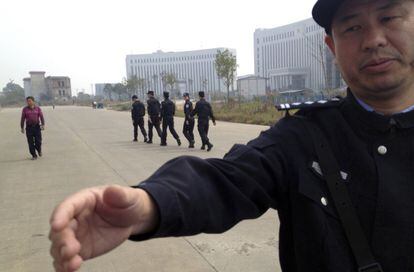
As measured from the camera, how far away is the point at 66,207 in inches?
32.7

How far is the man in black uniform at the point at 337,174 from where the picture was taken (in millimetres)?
1153

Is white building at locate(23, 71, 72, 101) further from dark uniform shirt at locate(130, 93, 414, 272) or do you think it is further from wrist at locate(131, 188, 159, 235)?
wrist at locate(131, 188, 159, 235)

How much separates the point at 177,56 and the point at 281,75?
33.4m

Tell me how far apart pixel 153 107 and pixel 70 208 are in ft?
40.0

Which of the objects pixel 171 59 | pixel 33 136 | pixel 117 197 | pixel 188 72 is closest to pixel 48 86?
pixel 171 59

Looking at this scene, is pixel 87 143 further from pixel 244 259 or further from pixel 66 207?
pixel 66 207

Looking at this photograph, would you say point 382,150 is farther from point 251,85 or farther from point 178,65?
point 178,65

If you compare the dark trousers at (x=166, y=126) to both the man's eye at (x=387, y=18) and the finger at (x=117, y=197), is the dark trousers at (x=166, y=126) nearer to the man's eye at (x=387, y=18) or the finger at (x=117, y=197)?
the man's eye at (x=387, y=18)

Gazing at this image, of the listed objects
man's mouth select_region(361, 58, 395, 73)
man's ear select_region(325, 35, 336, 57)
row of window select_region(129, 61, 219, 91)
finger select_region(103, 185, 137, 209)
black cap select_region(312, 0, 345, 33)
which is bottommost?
finger select_region(103, 185, 137, 209)

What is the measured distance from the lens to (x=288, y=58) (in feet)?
300

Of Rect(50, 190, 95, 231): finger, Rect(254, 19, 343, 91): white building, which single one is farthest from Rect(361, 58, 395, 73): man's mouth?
Rect(254, 19, 343, 91): white building

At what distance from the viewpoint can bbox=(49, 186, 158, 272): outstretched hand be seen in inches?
31.5

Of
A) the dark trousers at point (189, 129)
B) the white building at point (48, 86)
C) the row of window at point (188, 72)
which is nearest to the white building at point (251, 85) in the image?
the row of window at point (188, 72)

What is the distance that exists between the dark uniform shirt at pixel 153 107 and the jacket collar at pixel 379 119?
11.6 meters
